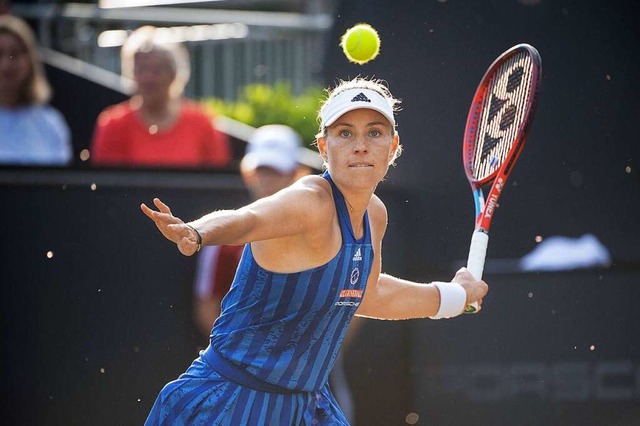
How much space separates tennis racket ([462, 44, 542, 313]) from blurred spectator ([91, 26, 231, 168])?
2.06m

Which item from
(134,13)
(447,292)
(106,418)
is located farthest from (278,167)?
(134,13)

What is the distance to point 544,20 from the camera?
6.42m

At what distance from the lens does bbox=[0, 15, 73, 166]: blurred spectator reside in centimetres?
638

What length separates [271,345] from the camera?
3777 mm

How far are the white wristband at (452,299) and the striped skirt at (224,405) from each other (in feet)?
2.32

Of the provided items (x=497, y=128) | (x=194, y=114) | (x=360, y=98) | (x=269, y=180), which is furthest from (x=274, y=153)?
(x=360, y=98)

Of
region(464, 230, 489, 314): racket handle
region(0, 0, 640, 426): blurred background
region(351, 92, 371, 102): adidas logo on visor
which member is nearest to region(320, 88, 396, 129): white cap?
region(351, 92, 371, 102): adidas logo on visor

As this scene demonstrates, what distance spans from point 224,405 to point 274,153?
257 centimetres

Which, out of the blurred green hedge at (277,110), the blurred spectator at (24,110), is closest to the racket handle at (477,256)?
the blurred spectator at (24,110)

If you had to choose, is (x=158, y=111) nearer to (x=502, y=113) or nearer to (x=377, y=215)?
(x=502, y=113)

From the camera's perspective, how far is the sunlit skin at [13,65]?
637 centimetres

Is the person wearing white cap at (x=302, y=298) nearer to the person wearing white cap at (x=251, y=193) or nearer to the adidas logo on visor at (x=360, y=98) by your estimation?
the adidas logo on visor at (x=360, y=98)

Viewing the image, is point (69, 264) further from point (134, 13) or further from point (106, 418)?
point (134, 13)

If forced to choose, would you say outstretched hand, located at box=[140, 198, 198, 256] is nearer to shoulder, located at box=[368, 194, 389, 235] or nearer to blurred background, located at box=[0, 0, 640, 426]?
shoulder, located at box=[368, 194, 389, 235]
